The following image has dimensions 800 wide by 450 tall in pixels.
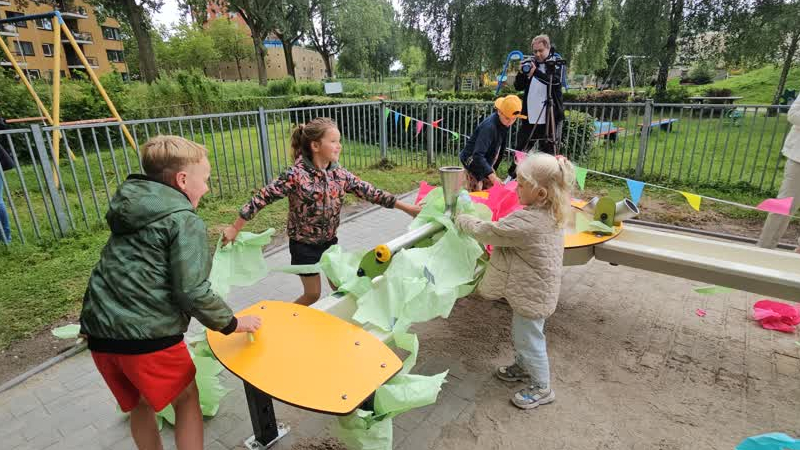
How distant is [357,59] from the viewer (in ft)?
154

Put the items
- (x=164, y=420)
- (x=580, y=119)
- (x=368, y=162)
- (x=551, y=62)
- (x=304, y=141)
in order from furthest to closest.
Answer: (x=368, y=162)
(x=580, y=119)
(x=551, y=62)
(x=304, y=141)
(x=164, y=420)

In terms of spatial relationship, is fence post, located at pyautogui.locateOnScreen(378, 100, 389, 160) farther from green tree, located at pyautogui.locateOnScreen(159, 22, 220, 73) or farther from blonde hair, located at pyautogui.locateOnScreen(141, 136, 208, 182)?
green tree, located at pyautogui.locateOnScreen(159, 22, 220, 73)

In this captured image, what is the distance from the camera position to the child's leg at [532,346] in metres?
2.26

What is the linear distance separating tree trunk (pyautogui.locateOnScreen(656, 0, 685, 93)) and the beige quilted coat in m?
18.9

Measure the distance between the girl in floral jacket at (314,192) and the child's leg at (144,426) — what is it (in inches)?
39.3

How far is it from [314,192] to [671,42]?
20.2 meters

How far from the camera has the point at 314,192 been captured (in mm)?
2523

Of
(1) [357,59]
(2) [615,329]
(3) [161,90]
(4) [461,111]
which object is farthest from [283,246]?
(1) [357,59]

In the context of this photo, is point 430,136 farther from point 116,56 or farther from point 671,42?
point 116,56

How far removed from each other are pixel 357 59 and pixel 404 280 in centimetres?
4887

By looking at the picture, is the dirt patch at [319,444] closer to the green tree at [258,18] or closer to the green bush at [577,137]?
the green bush at [577,137]

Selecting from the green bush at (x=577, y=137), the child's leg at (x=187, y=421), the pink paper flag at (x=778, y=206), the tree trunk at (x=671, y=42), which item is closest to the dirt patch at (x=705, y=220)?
the green bush at (x=577, y=137)

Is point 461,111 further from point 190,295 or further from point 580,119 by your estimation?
point 190,295

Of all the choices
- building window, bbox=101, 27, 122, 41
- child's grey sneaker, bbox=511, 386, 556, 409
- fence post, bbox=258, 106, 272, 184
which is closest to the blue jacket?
child's grey sneaker, bbox=511, 386, 556, 409
